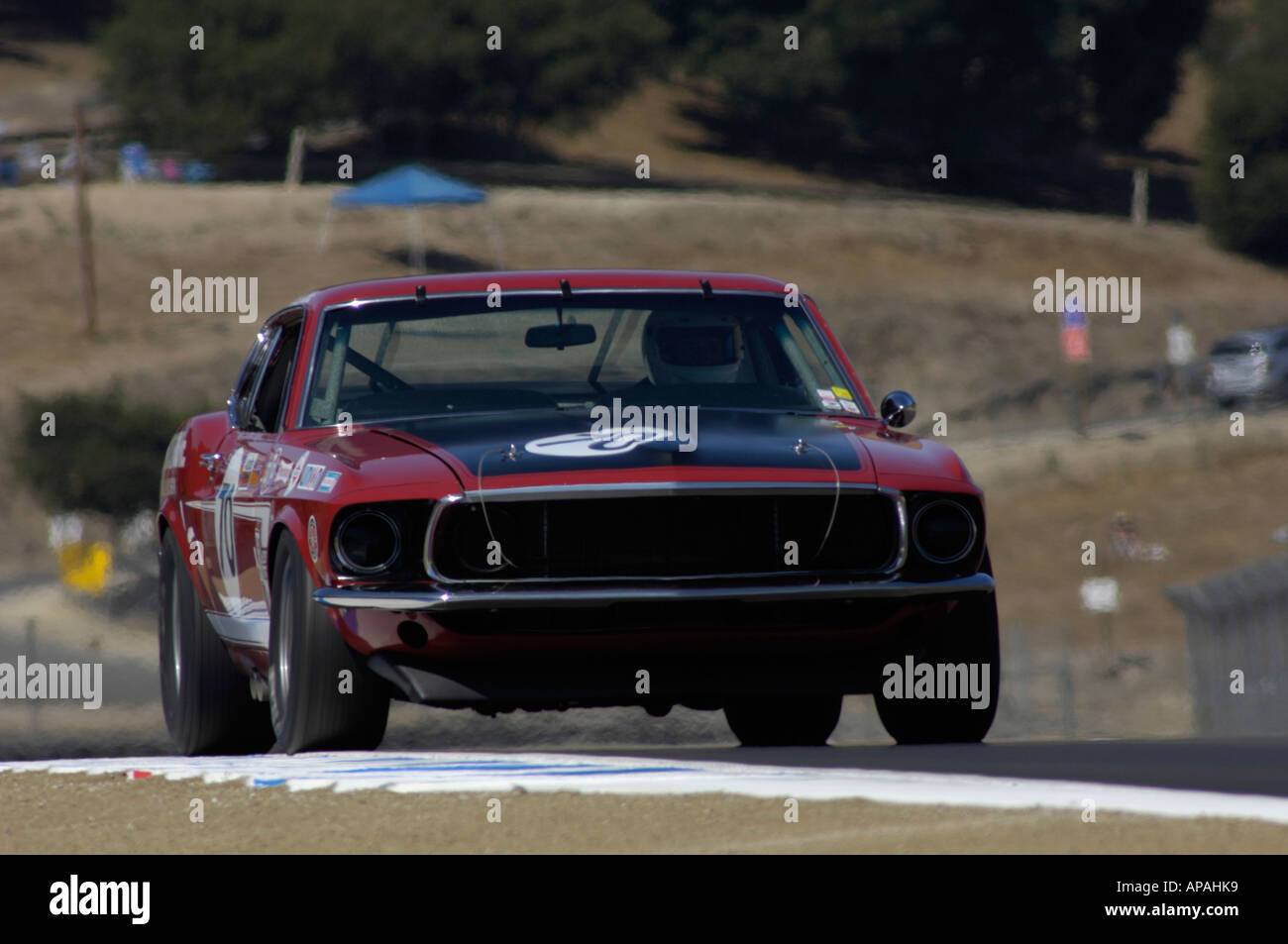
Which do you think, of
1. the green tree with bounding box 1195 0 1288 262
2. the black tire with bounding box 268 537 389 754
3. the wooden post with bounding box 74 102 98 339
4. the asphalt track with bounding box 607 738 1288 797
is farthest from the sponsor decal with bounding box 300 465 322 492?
the green tree with bounding box 1195 0 1288 262

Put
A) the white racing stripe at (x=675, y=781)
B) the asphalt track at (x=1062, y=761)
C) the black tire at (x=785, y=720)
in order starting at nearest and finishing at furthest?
the white racing stripe at (x=675, y=781)
the asphalt track at (x=1062, y=761)
the black tire at (x=785, y=720)

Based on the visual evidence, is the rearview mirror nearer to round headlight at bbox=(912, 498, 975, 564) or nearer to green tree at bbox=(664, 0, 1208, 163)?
round headlight at bbox=(912, 498, 975, 564)

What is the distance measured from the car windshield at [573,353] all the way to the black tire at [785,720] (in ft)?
5.32

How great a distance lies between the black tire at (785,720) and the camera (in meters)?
9.93

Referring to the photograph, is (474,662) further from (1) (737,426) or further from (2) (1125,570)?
(2) (1125,570)

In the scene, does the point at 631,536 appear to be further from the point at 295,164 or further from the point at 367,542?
the point at 295,164

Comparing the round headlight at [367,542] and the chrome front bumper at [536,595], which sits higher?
the round headlight at [367,542]

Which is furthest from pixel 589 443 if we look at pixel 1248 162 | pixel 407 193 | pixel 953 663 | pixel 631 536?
pixel 1248 162

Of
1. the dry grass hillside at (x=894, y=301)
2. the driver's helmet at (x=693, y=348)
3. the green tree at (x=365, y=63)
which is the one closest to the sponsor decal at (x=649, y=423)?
the driver's helmet at (x=693, y=348)

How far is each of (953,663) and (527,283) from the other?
7.43 feet

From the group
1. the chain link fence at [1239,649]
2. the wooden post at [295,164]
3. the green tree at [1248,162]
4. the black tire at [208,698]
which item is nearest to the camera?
the black tire at [208,698]

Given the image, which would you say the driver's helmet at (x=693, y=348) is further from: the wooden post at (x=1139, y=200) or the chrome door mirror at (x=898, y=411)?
the wooden post at (x=1139, y=200)

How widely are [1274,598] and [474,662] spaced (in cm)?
1203

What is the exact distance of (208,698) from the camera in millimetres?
9547
